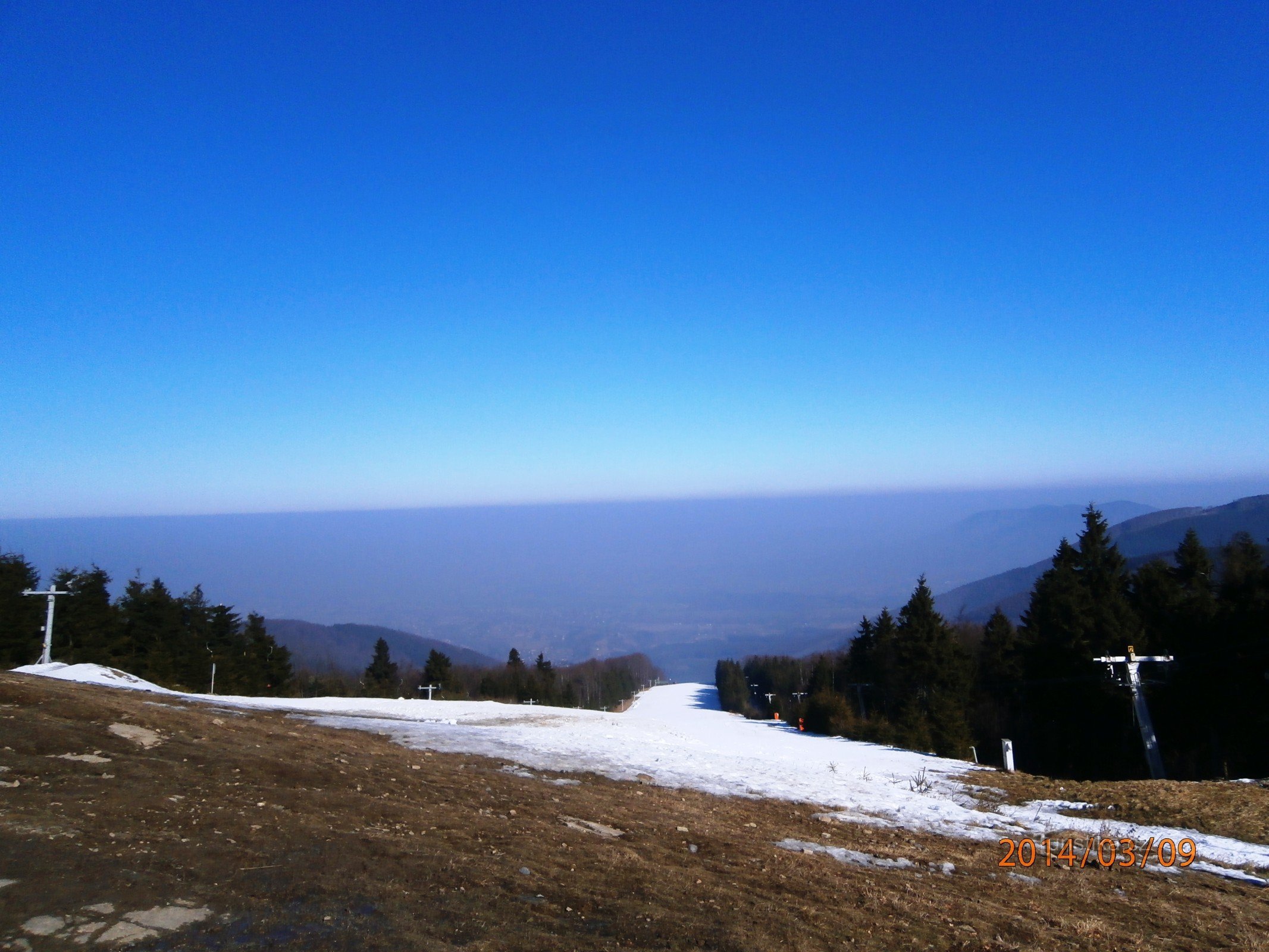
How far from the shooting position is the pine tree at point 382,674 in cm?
5934

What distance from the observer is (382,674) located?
63.0 meters

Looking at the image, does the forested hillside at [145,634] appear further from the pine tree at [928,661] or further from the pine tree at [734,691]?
the pine tree at [734,691]

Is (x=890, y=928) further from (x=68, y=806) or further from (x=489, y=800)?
(x=68, y=806)

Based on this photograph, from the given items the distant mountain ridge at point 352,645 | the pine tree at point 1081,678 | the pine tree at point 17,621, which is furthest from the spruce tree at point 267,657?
the distant mountain ridge at point 352,645

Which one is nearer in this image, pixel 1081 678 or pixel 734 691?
pixel 1081 678

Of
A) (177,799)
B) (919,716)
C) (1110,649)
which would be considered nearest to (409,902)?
(177,799)

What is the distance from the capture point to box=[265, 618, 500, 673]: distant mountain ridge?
150250mm

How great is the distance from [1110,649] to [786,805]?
27.6 meters

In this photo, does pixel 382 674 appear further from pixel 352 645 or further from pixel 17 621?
pixel 352 645

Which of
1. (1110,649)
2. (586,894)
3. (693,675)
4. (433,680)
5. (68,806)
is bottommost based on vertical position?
(693,675)

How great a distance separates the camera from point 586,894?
6.37 metres
